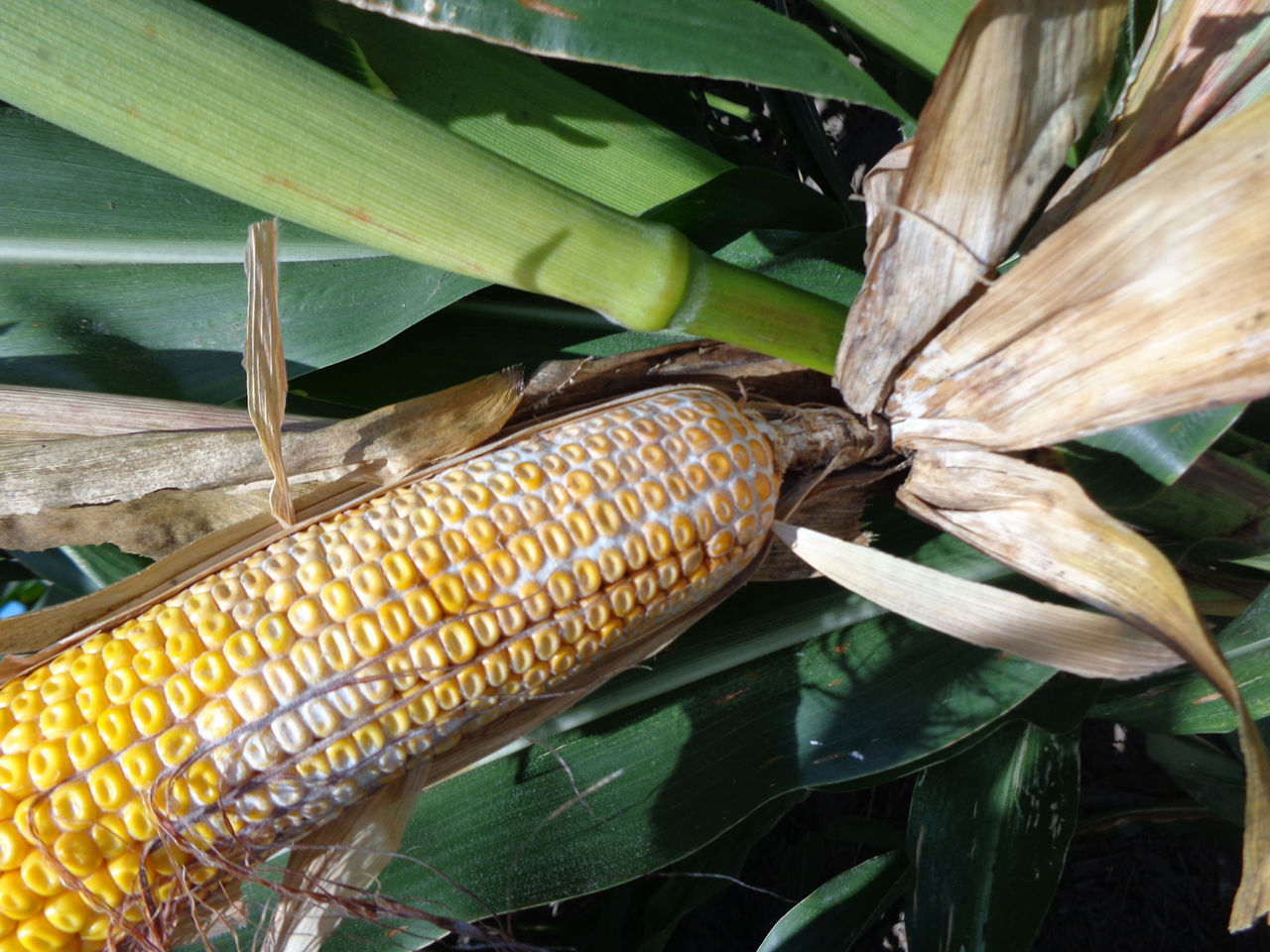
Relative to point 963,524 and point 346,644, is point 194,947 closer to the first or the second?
point 346,644

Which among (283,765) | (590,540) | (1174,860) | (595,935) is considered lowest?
(595,935)

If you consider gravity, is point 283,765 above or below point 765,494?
below

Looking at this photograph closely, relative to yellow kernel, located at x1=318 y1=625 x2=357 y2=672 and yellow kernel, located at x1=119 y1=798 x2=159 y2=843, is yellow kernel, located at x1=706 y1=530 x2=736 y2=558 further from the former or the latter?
yellow kernel, located at x1=119 y1=798 x2=159 y2=843

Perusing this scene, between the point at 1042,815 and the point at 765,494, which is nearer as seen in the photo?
the point at 765,494

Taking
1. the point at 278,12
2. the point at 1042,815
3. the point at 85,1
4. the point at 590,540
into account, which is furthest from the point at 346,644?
the point at 1042,815

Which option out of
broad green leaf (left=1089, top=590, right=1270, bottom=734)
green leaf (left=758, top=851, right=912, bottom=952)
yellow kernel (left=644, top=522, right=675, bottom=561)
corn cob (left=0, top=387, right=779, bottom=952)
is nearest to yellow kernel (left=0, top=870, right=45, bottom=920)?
corn cob (left=0, top=387, right=779, bottom=952)

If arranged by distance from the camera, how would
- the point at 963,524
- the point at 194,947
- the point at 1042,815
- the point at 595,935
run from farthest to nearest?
1. the point at 595,935
2. the point at 1042,815
3. the point at 194,947
4. the point at 963,524

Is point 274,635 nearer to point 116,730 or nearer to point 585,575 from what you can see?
point 116,730

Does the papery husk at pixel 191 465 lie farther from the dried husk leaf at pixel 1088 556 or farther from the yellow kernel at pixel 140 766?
the dried husk leaf at pixel 1088 556
